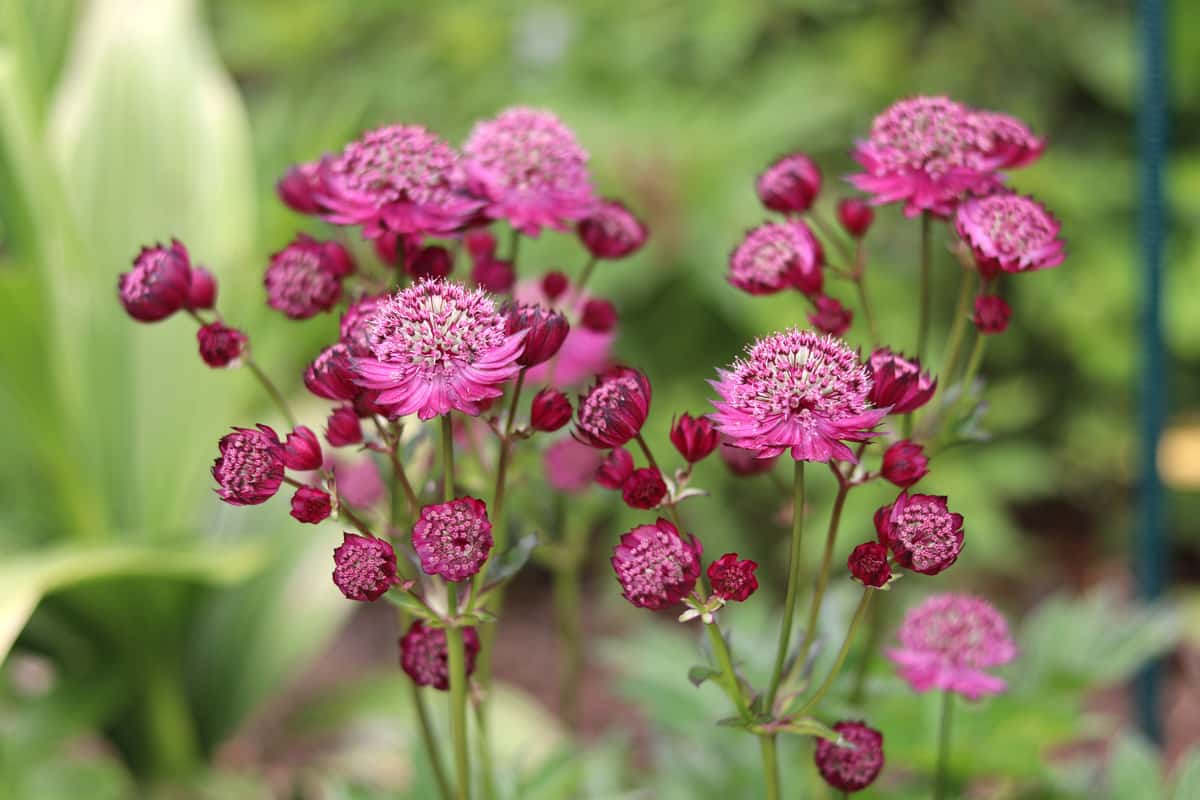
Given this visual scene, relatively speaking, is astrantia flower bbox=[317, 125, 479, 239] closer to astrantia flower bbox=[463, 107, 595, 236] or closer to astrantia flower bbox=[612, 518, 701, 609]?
→ astrantia flower bbox=[463, 107, 595, 236]

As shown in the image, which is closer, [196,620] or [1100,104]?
[196,620]

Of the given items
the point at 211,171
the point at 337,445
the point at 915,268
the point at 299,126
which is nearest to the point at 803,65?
the point at 915,268

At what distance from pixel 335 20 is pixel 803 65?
103 centimetres

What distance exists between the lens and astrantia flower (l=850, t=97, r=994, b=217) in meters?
0.60

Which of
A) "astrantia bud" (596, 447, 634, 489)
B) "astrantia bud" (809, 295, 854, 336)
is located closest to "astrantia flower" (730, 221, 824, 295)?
"astrantia bud" (809, 295, 854, 336)

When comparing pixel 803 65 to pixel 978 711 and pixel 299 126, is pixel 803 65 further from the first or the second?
pixel 978 711

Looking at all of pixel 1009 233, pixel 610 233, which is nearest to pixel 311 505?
pixel 610 233

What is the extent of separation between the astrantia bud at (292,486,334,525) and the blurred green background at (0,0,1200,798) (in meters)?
0.31

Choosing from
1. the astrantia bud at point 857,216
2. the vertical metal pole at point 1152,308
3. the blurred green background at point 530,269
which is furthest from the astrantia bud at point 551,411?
the vertical metal pole at point 1152,308

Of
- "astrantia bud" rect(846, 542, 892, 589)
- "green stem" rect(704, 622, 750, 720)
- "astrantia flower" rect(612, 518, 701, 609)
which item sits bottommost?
"green stem" rect(704, 622, 750, 720)

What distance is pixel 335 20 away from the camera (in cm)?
268

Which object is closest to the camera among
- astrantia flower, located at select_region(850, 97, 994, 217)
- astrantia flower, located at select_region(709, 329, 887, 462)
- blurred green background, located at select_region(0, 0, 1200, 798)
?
astrantia flower, located at select_region(709, 329, 887, 462)

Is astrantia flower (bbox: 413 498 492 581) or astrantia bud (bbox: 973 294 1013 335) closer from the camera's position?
astrantia flower (bbox: 413 498 492 581)

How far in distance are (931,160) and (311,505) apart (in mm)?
329
